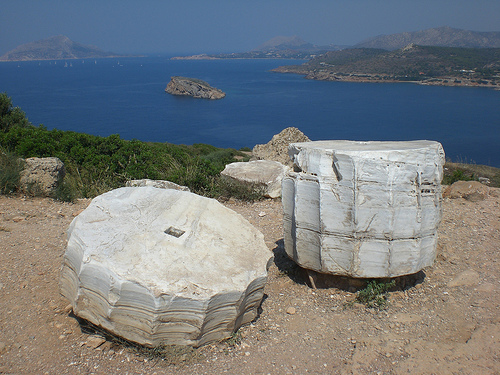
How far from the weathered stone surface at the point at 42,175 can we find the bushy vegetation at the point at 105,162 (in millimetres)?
208

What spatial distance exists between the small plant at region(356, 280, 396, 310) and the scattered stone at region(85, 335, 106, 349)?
3.13 m

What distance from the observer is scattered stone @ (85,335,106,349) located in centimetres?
422

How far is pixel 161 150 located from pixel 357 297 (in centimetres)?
834

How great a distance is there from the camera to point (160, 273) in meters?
4.02

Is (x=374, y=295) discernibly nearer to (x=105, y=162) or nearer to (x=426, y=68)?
(x=105, y=162)

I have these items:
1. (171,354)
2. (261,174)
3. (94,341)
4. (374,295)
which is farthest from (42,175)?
(374,295)

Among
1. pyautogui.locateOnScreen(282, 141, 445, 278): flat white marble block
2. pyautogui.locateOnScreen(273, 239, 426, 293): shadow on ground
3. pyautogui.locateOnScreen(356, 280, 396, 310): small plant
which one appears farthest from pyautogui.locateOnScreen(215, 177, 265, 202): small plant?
pyautogui.locateOnScreen(356, 280, 396, 310): small plant

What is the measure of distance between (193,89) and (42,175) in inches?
4002

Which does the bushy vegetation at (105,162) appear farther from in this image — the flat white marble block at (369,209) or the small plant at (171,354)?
the small plant at (171,354)

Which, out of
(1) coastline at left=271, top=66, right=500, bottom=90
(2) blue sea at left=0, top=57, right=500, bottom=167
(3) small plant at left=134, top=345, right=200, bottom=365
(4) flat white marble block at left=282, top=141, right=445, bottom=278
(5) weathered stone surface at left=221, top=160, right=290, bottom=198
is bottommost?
(2) blue sea at left=0, top=57, right=500, bottom=167

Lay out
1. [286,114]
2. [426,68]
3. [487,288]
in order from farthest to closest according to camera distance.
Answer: [426,68]
[286,114]
[487,288]

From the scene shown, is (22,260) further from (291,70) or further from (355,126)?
(291,70)

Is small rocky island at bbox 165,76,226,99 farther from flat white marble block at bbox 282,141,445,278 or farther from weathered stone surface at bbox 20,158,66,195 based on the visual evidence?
flat white marble block at bbox 282,141,445,278

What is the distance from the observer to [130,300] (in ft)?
12.7
